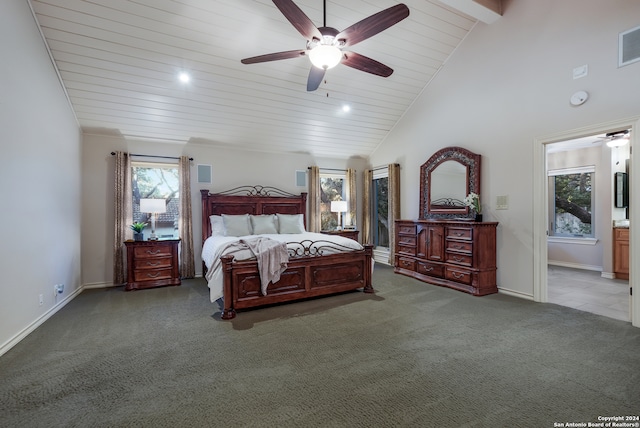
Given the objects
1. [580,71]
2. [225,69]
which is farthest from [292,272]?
[580,71]

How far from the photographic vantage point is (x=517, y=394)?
1.96 m

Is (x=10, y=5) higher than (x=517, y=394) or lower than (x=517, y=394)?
higher

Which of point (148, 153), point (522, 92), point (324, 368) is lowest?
point (324, 368)

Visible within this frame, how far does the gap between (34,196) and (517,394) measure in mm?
4741

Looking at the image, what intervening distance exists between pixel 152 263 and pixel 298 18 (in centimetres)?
424

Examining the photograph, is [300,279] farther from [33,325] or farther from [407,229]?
[33,325]

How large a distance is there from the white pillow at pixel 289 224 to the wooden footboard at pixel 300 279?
165cm

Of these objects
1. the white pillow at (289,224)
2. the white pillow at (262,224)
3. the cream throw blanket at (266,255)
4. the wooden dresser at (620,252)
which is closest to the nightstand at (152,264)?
the white pillow at (262,224)

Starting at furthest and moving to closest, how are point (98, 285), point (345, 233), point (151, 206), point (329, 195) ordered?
1. point (329, 195)
2. point (345, 233)
3. point (98, 285)
4. point (151, 206)

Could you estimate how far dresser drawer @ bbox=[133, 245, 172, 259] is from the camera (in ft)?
15.4

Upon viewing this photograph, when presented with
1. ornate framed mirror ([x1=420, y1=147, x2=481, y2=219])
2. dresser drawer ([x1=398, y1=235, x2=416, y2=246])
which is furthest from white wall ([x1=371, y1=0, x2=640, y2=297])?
dresser drawer ([x1=398, y1=235, x2=416, y2=246])

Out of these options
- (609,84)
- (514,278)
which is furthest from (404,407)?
(609,84)

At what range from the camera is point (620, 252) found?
16.7 feet

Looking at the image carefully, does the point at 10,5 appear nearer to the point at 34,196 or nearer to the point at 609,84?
the point at 34,196
